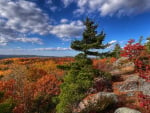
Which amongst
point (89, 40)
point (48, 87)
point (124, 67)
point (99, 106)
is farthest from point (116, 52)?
point (99, 106)

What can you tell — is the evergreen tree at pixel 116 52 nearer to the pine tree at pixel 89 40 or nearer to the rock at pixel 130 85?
the pine tree at pixel 89 40

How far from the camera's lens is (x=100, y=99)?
24.0ft

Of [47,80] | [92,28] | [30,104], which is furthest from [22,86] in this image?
[92,28]

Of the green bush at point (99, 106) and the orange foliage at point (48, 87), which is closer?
the green bush at point (99, 106)

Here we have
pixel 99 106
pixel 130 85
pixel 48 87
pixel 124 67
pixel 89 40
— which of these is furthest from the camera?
pixel 124 67

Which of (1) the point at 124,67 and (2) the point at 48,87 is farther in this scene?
(1) the point at 124,67

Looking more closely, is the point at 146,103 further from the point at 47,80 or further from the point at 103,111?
the point at 47,80

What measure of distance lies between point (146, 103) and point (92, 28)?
8138 mm

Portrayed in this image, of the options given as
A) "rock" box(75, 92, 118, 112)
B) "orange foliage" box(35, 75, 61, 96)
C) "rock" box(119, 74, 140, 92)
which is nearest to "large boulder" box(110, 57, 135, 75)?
"rock" box(119, 74, 140, 92)

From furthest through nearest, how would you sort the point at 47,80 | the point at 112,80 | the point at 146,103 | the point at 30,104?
1. the point at 47,80
2. the point at 112,80
3. the point at 30,104
4. the point at 146,103

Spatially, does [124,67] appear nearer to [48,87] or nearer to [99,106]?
[48,87]

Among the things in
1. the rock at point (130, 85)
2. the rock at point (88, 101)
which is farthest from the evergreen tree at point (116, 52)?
the rock at point (88, 101)

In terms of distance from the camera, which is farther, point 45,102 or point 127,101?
point 45,102

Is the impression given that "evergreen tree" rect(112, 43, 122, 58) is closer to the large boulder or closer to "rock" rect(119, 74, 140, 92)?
the large boulder
